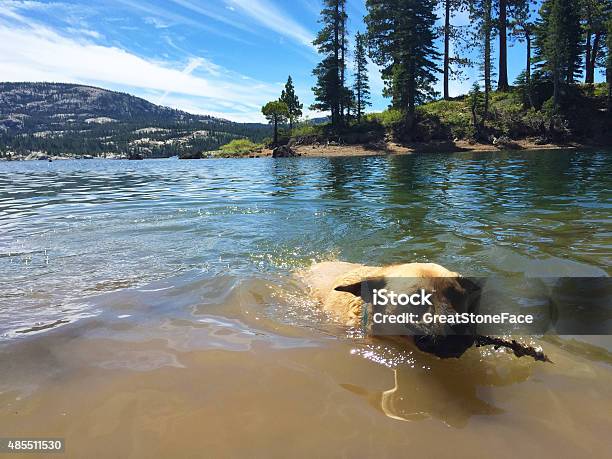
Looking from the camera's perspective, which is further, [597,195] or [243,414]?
[597,195]

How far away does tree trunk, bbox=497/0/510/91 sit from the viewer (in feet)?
142

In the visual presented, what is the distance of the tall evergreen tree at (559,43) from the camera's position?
37.5 m

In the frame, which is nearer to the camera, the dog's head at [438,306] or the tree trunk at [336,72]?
the dog's head at [438,306]

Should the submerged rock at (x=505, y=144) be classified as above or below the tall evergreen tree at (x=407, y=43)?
below

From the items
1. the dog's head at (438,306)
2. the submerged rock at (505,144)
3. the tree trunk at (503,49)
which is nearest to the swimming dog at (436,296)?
the dog's head at (438,306)

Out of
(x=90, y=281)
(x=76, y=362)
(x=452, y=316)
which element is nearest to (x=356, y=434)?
(x=452, y=316)

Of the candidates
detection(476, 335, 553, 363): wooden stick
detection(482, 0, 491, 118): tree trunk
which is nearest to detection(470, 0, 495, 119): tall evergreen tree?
detection(482, 0, 491, 118): tree trunk

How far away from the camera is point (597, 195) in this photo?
12000mm

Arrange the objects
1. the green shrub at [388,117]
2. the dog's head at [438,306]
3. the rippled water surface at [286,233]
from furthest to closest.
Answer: the green shrub at [388,117] < the rippled water surface at [286,233] < the dog's head at [438,306]

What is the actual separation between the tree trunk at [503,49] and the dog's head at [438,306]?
4833cm

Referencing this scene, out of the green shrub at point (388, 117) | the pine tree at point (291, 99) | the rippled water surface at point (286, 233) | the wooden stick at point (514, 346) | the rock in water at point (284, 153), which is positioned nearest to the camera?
the wooden stick at point (514, 346)

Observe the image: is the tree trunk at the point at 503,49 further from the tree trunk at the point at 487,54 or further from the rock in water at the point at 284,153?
the rock in water at the point at 284,153

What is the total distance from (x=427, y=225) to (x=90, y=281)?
708 cm

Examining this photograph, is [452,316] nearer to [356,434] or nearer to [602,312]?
[356,434]
